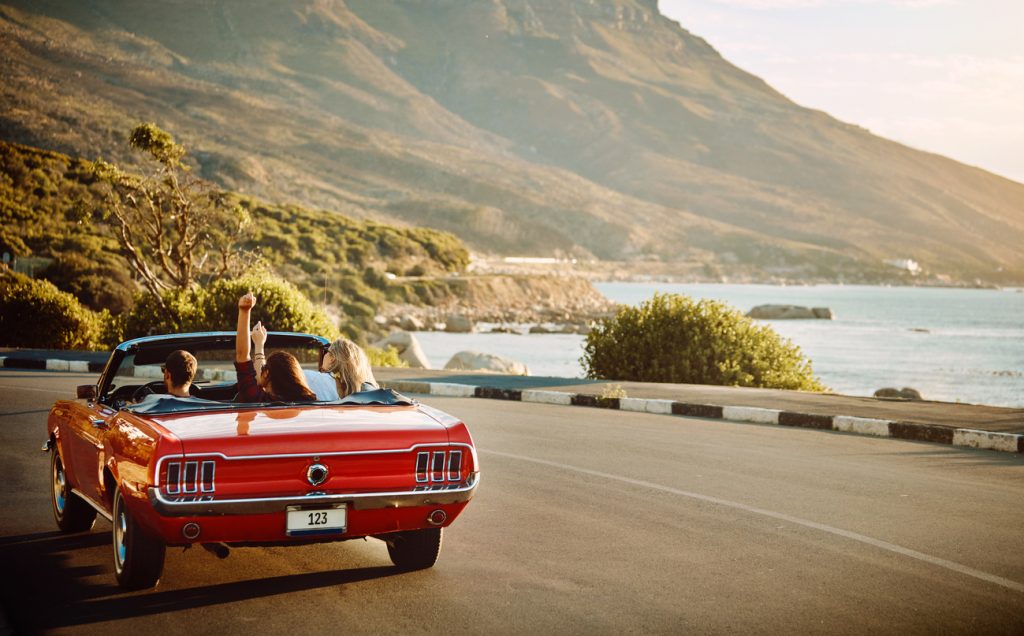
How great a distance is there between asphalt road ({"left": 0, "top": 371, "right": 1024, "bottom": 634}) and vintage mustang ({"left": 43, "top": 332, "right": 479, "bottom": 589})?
1.15ft

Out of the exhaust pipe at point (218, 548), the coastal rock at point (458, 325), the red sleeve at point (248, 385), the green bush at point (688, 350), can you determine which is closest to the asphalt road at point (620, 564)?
the exhaust pipe at point (218, 548)

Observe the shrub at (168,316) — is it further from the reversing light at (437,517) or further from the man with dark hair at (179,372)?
the reversing light at (437,517)

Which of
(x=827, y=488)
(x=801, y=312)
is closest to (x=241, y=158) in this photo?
(x=801, y=312)

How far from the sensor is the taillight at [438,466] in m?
6.25

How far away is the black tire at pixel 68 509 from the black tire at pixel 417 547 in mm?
2162

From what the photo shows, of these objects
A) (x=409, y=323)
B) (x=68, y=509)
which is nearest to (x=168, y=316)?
(x=68, y=509)

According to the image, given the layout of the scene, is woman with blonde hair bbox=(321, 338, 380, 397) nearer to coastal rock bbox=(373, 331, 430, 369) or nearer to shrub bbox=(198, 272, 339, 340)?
shrub bbox=(198, 272, 339, 340)

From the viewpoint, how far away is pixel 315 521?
5.96m

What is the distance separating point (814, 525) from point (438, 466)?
3.27 meters

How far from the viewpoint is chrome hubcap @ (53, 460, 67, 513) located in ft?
25.8

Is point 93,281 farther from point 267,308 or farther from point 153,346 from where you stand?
point 153,346

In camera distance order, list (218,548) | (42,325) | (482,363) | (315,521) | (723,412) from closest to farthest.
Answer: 1. (315,521)
2. (218,548)
3. (723,412)
4. (42,325)
5. (482,363)

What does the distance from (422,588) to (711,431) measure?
28.0ft

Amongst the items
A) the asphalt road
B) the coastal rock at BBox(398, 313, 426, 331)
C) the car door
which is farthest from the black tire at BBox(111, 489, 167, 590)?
the coastal rock at BBox(398, 313, 426, 331)
